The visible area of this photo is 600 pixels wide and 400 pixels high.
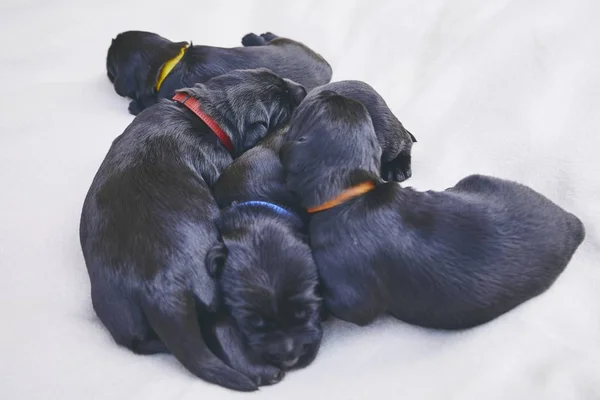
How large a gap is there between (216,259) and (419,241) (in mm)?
513

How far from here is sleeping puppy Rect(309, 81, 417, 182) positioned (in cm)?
210

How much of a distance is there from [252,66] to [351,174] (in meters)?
1.05

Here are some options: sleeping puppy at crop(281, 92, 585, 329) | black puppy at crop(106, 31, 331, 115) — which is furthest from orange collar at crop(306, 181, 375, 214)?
black puppy at crop(106, 31, 331, 115)

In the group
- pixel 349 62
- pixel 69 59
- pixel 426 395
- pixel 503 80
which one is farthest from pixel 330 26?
pixel 426 395

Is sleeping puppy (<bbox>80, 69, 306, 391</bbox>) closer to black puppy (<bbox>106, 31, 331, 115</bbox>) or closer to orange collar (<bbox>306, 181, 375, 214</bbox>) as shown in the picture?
orange collar (<bbox>306, 181, 375, 214</bbox>)

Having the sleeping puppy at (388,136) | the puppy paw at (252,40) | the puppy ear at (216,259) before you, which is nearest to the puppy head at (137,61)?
the puppy paw at (252,40)

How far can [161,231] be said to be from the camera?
1.58m

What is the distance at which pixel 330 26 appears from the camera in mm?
2971

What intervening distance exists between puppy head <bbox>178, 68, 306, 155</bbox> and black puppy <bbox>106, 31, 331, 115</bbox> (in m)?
0.43

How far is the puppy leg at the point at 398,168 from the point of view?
213 centimetres

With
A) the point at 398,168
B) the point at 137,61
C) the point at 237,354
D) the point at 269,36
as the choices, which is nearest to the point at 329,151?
the point at 398,168

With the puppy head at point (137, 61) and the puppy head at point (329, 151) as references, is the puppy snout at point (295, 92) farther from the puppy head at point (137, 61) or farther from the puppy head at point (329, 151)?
the puppy head at point (137, 61)

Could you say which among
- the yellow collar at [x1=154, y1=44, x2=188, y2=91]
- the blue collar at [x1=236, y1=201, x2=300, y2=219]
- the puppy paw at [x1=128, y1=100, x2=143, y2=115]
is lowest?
the puppy paw at [x1=128, y1=100, x2=143, y2=115]

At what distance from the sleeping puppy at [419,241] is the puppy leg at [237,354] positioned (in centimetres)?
24
